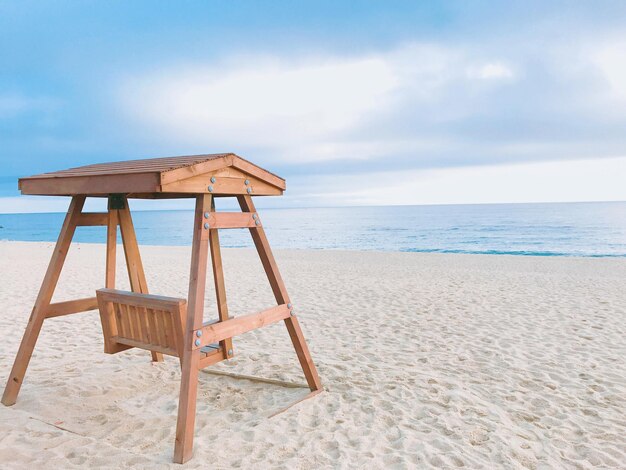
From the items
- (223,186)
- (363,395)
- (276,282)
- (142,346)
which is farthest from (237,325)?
(363,395)

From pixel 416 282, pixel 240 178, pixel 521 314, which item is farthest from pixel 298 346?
pixel 416 282

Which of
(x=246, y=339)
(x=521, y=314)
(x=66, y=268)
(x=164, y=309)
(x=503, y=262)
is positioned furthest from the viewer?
(x=503, y=262)

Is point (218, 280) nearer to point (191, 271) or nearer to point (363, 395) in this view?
point (191, 271)

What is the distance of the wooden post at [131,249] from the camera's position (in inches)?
163

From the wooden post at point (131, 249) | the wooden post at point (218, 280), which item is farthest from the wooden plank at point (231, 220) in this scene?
the wooden post at point (131, 249)

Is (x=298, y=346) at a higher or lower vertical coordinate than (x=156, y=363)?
higher

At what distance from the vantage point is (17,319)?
726 cm

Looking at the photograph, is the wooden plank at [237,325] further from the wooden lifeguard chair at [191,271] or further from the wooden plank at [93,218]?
the wooden plank at [93,218]

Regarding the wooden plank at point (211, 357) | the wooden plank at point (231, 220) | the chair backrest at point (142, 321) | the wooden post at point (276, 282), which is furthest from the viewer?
the wooden post at point (276, 282)

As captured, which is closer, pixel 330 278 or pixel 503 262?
pixel 330 278

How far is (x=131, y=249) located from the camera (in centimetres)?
427

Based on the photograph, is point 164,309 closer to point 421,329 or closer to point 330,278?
point 421,329

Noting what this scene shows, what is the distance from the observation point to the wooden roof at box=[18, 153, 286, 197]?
115 inches

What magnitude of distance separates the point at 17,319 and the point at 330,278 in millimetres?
7200
